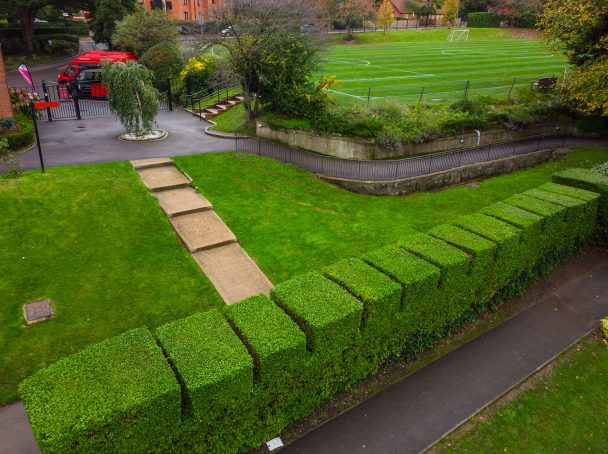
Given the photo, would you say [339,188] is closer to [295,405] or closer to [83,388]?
[295,405]

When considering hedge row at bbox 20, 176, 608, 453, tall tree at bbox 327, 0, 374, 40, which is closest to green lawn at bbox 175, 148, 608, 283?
hedge row at bbox 20, 176, 608, 453

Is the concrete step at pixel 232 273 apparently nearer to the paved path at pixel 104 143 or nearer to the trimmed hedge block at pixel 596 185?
the paved path at pixel 104 143

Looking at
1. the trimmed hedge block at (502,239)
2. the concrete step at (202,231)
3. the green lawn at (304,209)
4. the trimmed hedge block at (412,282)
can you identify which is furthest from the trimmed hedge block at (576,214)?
the concrete step at (202,231)

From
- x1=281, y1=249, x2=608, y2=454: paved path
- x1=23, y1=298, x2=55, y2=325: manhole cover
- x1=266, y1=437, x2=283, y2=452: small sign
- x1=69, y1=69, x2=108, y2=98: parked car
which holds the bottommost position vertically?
x1=281, y1=249, x2=608, y2=454: paved path

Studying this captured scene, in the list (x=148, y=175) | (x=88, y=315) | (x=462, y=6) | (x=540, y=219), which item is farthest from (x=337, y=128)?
(x=462, y=6)

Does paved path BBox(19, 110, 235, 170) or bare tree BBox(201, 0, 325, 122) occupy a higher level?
bare tree BBox(201, 0, 325, 122)

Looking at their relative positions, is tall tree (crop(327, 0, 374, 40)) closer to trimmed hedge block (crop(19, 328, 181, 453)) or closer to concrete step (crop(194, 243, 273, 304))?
concrete step (crop(194, 243, 273, 304))

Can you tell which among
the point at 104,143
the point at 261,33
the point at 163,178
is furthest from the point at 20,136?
the point at 261,33
